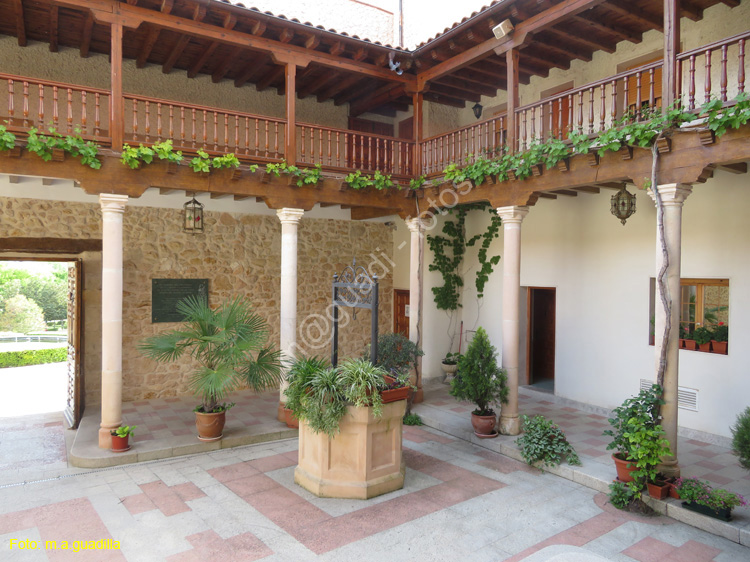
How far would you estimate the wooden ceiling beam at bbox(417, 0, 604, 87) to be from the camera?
6.49m

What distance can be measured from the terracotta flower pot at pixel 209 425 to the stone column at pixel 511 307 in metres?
4.16

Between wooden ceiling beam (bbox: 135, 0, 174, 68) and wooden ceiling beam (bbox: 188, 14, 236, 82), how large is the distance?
74 cm

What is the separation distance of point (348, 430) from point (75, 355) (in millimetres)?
5507

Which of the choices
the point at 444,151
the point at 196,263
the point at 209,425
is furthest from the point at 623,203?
the point at 196,263

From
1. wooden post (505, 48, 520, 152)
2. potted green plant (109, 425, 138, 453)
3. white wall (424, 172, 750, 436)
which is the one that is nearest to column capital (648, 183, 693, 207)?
white wall (424, 172, 750, 436)

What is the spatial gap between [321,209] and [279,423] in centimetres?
489

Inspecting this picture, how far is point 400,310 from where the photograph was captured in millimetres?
12086

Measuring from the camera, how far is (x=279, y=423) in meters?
8.06

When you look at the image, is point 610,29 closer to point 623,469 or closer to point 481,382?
point 481,382

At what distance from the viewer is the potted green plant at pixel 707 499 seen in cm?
488

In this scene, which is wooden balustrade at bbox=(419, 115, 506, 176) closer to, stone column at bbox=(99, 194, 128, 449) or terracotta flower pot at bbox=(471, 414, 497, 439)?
terracotta flower pot at bbox=(471, 414, 497, 439)

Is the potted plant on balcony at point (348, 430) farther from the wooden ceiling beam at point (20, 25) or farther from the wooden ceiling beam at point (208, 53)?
the wooden ceiling beam at point (20, 25)

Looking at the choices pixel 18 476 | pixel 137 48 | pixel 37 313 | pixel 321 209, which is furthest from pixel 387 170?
pixel 37 313

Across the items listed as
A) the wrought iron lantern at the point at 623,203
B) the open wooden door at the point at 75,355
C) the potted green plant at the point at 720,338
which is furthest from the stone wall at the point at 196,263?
the potted green plant at the point at 720,338
